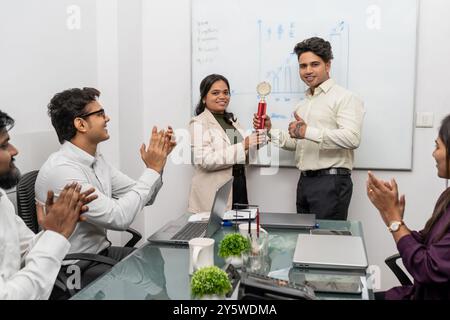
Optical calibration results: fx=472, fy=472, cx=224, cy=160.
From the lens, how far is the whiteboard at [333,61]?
9.70 ft

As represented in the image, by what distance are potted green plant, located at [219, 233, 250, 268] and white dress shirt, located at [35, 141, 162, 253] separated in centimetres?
62

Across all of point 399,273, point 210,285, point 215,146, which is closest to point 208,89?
point 215,146

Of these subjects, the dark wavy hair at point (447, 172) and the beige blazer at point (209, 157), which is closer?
the dark wavy hair at point (447, 172)

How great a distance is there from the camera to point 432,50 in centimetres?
292

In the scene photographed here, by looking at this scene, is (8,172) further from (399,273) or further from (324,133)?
(324,133)

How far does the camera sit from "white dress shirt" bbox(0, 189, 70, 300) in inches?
50.3

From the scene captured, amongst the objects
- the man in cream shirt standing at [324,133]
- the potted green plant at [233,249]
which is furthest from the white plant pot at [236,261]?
the man in cream shirt standing at [324,133]

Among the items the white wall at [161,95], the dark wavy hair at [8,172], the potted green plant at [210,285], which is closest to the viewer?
the potted green plant at [210,285]

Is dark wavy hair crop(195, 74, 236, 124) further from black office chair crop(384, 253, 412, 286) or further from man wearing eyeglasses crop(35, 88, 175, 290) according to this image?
black office chair crop(384, 253, 412, 286)

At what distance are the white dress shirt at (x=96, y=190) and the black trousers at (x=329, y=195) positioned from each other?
99 cm

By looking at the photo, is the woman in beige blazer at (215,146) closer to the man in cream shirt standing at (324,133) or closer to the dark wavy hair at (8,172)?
the man in cream shirt standing at (324,133)


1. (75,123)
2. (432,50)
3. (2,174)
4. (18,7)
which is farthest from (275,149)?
(2,174)
